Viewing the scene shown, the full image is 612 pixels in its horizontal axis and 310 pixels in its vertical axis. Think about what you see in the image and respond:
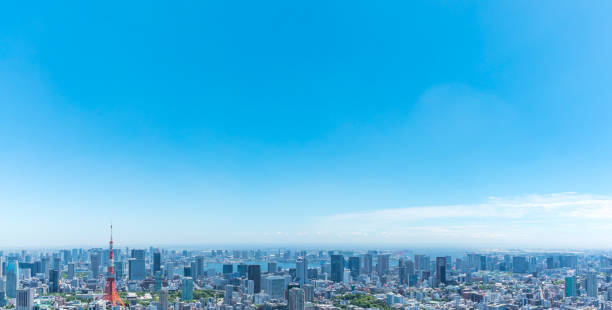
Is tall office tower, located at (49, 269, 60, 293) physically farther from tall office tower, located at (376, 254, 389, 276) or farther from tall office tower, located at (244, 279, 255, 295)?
tall office tower, located at (376, 254, 389, 276)

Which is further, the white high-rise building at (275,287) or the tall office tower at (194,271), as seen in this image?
the tall office tower at (194,271)

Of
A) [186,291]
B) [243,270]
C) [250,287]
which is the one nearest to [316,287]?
[250,287]

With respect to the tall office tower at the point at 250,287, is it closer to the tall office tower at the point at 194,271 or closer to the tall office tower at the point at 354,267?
the tall office tower at the point at 194,271

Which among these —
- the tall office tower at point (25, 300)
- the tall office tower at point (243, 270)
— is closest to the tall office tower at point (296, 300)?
the tall office tower at point (25, 300)

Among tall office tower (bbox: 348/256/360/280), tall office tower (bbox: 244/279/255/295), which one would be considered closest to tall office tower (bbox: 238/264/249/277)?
tall office tower (bbox: 244/279/255/295)

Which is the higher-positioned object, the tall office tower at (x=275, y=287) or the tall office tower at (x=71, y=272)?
the tall office tower at (x=275, y=287)

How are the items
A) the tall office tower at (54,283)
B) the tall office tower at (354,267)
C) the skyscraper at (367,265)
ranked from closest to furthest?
the tall office tower at (54,283), the tall office tower at (354,267), the skyscraper at (367,265)

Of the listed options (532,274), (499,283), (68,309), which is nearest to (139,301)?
(68,309)
